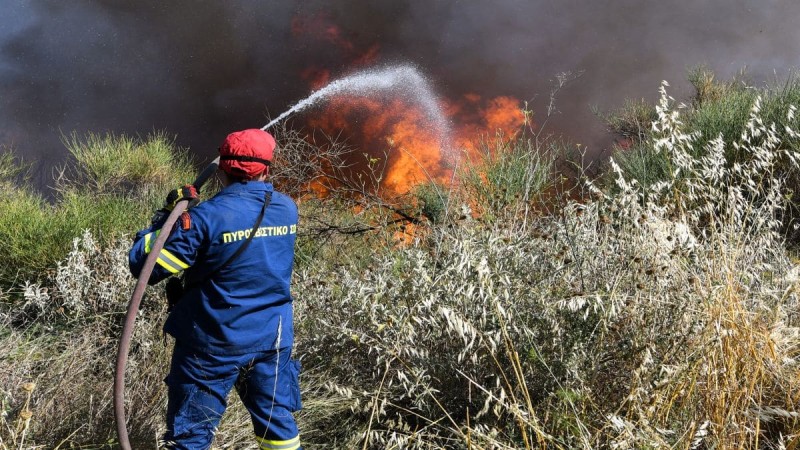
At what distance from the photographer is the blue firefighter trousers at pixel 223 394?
2559 millimetres

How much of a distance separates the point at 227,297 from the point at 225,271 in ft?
0.32

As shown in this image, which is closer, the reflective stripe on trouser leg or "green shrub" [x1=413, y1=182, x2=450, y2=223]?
the reflective stripe on trouser leg

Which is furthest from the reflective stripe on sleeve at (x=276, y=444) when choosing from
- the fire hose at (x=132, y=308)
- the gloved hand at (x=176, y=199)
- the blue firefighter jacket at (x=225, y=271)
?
the gloved hand at (x=176, y=199)

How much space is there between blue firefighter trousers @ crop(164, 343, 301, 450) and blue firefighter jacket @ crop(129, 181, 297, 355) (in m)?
0.06

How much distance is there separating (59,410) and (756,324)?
318cm

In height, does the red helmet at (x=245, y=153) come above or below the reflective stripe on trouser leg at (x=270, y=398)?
above

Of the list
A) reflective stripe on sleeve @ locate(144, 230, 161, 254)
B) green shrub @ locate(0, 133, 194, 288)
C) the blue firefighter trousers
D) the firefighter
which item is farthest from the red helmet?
green shrub @ locate(0, 133, 194, 288)

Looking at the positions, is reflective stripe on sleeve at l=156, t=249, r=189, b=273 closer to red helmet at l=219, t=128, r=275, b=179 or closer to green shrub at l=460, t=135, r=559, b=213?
red helmet at l=219, t=128, r=275, b=179

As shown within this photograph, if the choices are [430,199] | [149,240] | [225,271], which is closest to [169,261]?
[149,240]

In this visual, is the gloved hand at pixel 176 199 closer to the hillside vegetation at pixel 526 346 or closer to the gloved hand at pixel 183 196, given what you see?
the gloved hand at pixel 183 196

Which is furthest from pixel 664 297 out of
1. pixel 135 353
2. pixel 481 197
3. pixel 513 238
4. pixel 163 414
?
pixel 481 197

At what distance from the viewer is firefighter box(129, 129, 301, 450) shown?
250 centimetres

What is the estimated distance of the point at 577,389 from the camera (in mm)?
2658

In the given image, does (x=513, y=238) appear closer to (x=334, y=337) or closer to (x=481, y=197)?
(x=334, y=337)
